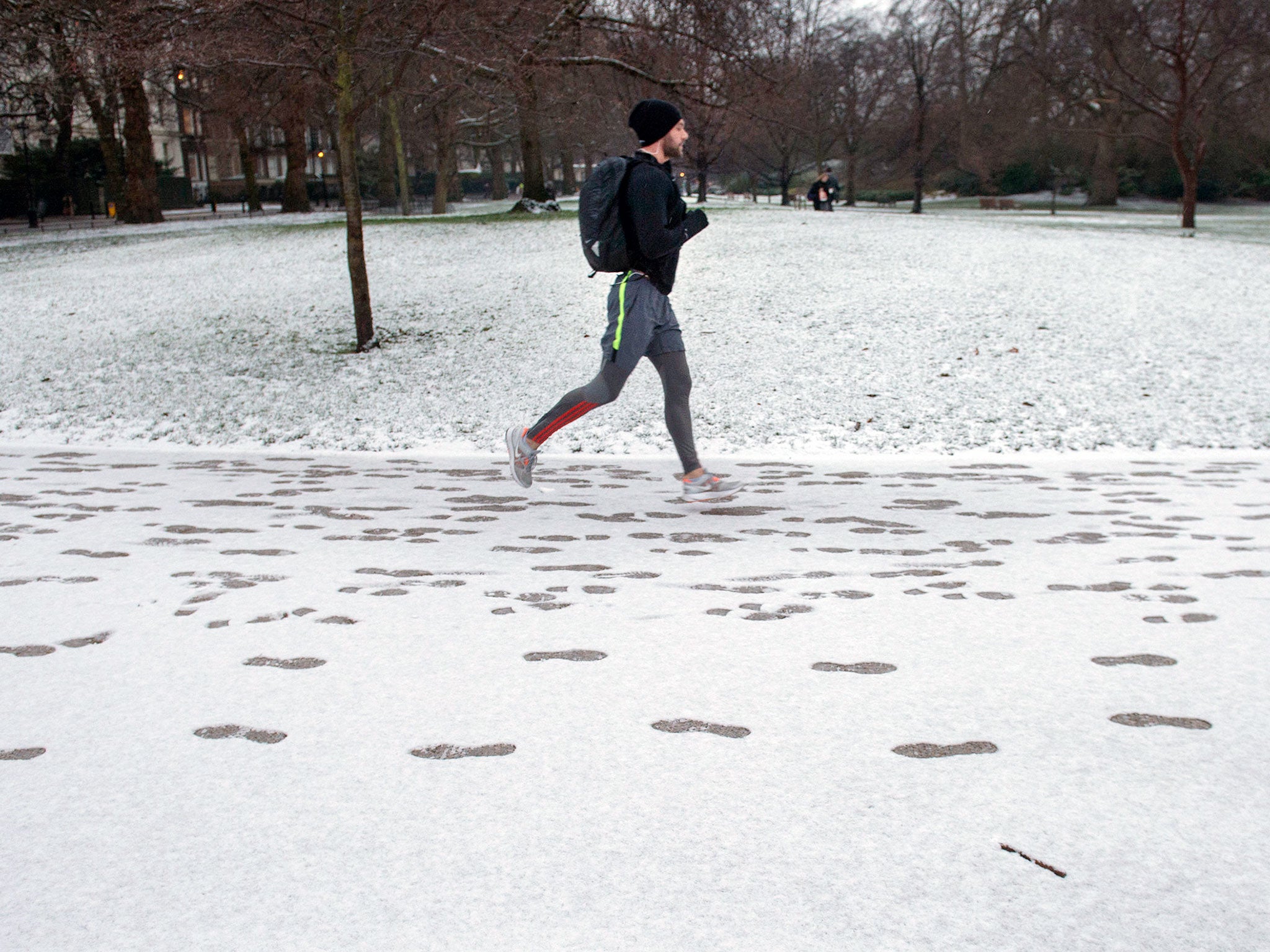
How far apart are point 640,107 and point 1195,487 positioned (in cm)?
425

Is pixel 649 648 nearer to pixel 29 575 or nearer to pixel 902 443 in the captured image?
pixel 29 575

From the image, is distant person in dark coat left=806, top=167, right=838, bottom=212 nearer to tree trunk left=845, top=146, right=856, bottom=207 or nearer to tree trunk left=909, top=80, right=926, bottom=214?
tree trunk left=909, top=80, right=926, bottom=214

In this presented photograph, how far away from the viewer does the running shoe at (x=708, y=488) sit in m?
5.98

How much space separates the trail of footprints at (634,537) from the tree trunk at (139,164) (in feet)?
78.7

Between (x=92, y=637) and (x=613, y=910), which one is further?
(x=92, y=637)

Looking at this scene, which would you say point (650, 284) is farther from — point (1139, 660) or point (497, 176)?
point (497, 176)

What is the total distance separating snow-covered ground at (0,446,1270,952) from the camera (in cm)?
209

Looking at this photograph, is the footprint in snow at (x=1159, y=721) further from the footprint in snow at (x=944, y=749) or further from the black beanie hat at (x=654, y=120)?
the black beanie hat at (x=654, y=120)

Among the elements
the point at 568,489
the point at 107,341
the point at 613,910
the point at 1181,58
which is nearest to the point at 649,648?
the point at 613,910

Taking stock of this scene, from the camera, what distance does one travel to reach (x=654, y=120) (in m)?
5.04

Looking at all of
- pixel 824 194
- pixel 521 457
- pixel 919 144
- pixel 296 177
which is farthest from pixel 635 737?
pixel 296 177

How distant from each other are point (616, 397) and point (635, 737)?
2851 millimetres

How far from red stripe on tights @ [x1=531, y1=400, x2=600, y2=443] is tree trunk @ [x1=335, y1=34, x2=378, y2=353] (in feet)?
22.1

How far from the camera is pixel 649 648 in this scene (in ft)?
11.6
